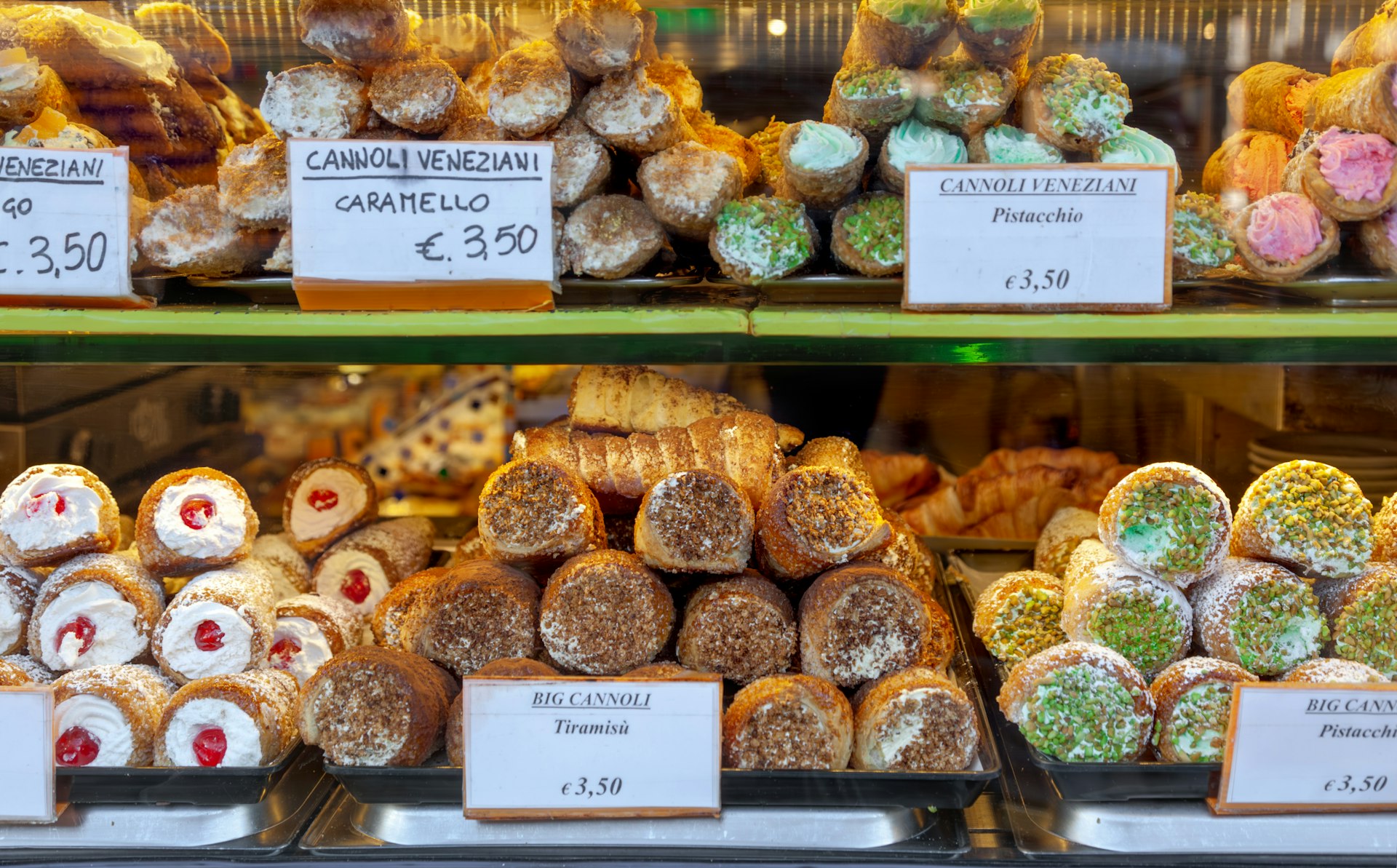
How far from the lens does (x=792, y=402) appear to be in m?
1.80

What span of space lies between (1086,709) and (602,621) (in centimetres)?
57

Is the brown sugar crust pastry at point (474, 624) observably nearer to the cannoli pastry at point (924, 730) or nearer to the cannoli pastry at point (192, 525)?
the cannoli pastry at point (192, 525)

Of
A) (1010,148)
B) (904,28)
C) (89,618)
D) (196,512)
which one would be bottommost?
(89,618)

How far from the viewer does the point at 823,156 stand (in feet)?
3.86

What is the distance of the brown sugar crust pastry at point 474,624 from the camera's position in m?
1.25

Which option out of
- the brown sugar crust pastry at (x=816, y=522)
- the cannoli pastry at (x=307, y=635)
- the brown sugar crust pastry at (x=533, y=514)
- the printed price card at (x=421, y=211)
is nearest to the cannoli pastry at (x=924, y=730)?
the brown sugar crust pastry at (x=816, y=522)

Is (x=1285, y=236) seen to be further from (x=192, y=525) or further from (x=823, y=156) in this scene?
(x=192, y=525)

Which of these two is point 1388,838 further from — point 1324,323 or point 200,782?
point 200,782

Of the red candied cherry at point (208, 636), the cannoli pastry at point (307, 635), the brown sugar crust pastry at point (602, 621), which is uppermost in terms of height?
the brown sugar crust pastry at point (602, 621)

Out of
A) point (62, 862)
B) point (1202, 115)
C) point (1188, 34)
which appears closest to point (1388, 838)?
point (1202, 115)

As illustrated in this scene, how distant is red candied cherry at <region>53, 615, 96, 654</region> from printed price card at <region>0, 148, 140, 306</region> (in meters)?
0.43

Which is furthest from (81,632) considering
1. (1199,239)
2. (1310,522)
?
(1310,522)

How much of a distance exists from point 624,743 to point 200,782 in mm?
498

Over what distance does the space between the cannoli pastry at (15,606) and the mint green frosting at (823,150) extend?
113 cm
